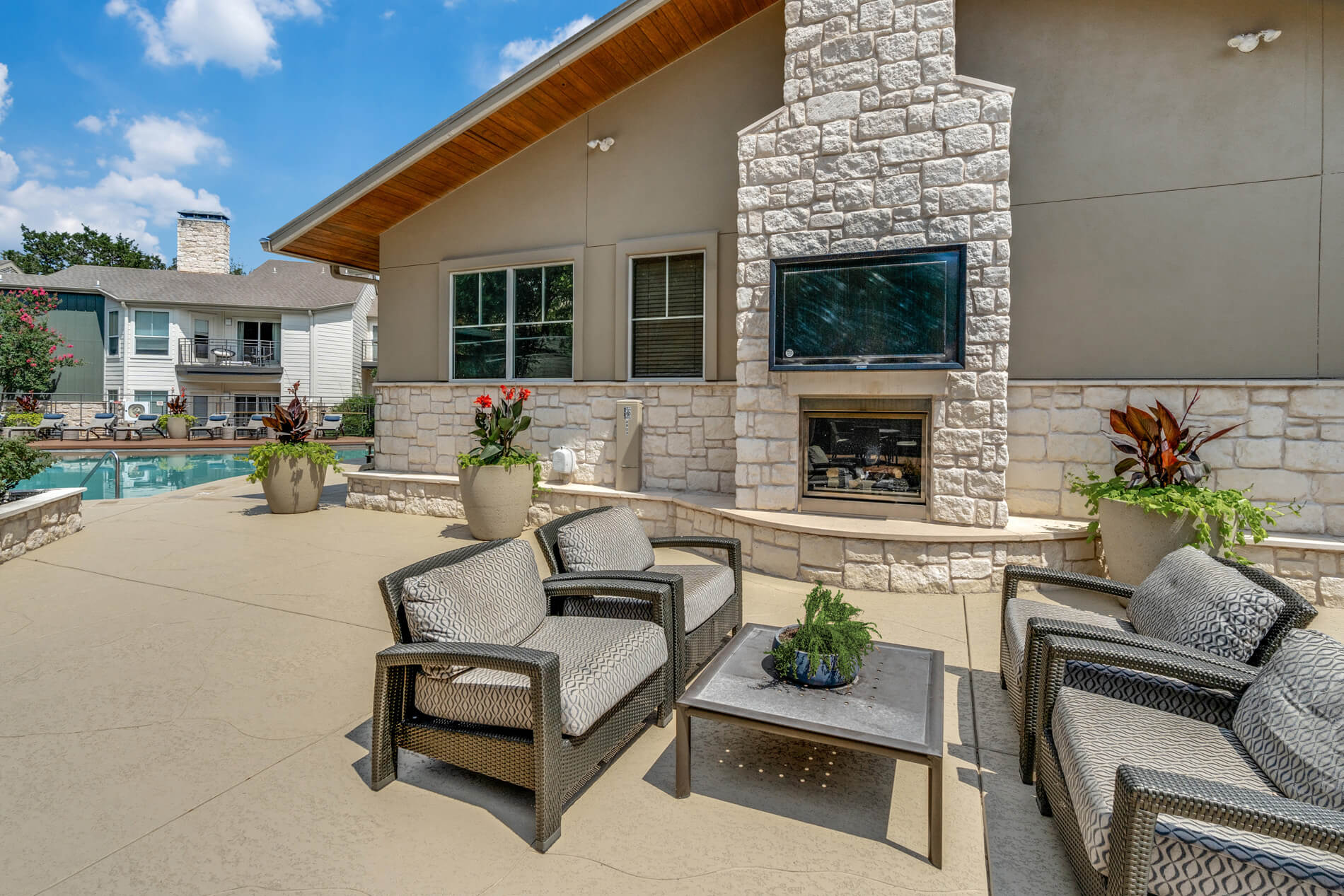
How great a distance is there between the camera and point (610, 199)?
687 centimetres

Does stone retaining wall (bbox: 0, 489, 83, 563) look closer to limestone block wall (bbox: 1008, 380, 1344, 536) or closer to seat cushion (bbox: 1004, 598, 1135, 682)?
seat cushion (bbox: 1004, 598, 1135, 682)

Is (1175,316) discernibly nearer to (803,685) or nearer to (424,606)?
→ (803,685)

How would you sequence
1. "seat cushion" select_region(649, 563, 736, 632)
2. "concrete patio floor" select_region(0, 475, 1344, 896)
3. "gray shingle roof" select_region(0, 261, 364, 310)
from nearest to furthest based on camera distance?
"concrete patio floor" select_region(0, 475, 1344, 896) < "seat cushion" select_region(649, 563, 736, 632) < "gray shingle roof" select_region(0, 261, 364, 310)

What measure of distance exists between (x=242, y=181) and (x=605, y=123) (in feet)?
154

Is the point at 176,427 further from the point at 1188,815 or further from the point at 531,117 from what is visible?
the point at 1188,815

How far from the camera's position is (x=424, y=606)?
220 cm

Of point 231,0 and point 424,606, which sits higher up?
Answer: point 231,0

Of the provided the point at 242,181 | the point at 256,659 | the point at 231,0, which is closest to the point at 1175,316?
the point at 256,659

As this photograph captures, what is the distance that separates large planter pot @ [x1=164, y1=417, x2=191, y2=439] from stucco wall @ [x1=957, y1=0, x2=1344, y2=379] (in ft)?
72.6

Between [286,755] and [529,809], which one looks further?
[286,755]

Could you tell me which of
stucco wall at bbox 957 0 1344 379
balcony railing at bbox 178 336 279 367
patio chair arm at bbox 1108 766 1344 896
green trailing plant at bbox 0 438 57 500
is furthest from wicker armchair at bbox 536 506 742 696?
balcony railing at bbox 178 336 279 367

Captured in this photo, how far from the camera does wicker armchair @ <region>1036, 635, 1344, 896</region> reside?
1.26 m

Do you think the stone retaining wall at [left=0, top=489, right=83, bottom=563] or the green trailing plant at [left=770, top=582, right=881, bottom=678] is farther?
the stone retaining wall at [left=0, top=489, right=83, bottom=563]

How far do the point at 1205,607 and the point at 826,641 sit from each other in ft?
4.51
